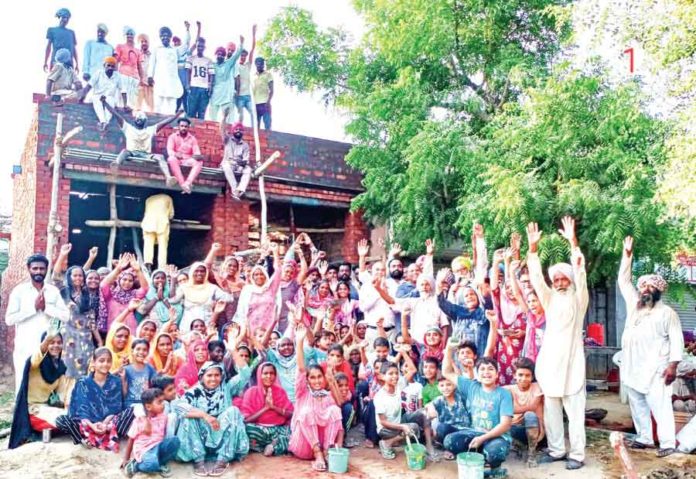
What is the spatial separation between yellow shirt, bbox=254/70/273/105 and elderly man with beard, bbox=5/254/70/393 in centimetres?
514

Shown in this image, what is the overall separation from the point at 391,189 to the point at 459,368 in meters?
4.17

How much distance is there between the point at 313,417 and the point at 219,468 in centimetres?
83

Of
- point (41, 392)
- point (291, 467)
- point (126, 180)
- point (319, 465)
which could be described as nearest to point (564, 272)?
point (319, 465)

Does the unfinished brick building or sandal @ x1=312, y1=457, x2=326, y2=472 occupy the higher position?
the unfinished brick building

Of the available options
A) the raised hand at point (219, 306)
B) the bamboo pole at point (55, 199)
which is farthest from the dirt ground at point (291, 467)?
the bamboo pole at point (55, 199)

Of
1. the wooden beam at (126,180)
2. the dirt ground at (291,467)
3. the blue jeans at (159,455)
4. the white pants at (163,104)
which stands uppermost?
the white pants at (163,104)

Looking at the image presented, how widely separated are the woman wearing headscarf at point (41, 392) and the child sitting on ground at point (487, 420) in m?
3.31

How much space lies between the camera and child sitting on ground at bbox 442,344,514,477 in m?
5.18

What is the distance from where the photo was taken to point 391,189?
9.62 meters

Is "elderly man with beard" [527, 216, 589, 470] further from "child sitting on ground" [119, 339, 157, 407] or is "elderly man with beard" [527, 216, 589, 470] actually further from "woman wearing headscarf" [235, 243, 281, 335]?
"child sitting on ground" [119, 339, 157, 407]

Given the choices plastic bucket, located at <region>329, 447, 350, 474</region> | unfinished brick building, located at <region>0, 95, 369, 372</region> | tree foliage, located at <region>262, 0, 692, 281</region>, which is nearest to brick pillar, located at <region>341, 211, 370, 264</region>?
unfinished brick building, located at <region>0, 95, 369, 372</region>

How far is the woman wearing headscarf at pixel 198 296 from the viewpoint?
6887mm

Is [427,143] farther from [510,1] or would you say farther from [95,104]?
[95,104]

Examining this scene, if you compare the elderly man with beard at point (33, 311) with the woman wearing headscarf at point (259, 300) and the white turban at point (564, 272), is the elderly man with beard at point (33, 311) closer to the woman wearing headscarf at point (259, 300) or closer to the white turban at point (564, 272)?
the woman wearing headscarf at point (259, 300)
